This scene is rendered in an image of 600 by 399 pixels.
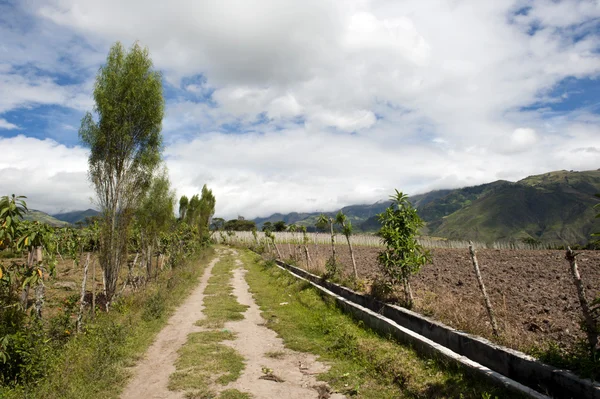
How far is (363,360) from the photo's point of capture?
643 centimetres

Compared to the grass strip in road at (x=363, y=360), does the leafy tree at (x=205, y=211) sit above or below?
above

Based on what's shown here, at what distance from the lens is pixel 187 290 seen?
14.7 metres

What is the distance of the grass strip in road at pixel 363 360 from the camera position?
16.3 feet

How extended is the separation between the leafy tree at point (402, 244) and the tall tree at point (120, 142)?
7.37 meters

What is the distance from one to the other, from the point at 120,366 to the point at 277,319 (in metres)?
4.64

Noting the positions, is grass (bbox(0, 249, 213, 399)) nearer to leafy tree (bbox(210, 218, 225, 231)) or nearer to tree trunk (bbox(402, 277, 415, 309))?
tree trunk (bbox(402, 277, 415, 309))

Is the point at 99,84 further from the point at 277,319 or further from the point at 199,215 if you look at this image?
the point at 199,215

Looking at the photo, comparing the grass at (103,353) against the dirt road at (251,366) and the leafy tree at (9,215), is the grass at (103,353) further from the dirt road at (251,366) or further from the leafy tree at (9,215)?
the leafy tree at (9,215)

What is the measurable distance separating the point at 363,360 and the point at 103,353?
4.74 metres

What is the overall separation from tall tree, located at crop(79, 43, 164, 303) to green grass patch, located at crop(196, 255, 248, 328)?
2.90 metres

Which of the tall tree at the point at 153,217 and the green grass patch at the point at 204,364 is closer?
the green grass patch at the point at 204,364

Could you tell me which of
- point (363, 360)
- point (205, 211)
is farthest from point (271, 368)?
point (205, 211)

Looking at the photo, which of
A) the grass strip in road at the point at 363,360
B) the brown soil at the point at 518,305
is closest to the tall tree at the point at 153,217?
the grass strip in road at the point at 363,360

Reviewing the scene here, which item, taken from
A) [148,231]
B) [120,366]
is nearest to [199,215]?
[148,231]
